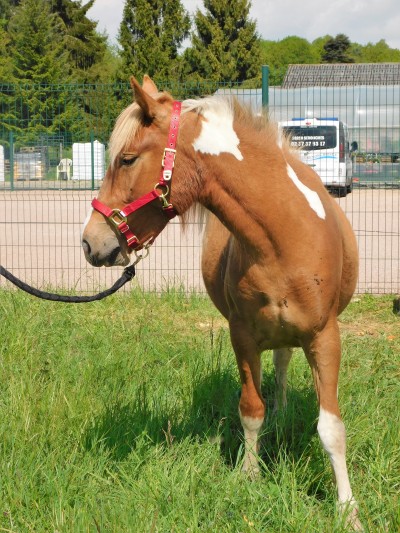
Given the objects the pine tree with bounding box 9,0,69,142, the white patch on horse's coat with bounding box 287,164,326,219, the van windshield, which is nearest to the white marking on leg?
the white patch on horse's coat with bounding box 287,164,326,219

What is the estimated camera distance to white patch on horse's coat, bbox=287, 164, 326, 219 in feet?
11.3

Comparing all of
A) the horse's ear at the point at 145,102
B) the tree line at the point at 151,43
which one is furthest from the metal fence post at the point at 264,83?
the tree line at the point at 151,43

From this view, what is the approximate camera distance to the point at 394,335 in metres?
6.71

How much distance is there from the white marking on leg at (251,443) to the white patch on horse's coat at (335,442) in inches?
15.8

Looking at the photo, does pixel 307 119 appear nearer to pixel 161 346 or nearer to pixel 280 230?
pixel 161 346

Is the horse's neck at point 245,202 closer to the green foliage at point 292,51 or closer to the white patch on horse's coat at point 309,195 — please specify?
the white patch on horse's coat at point 309,195

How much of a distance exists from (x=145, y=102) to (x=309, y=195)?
94 centimetres

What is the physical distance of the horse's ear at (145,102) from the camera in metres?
3.03

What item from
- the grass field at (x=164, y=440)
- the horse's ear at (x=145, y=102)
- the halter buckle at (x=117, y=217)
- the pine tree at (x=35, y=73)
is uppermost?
the pine tree at (x=35, y=73)

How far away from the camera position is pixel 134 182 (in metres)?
3.17

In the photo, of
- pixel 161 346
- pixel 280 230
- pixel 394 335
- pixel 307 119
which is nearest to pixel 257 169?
pixel 280 230

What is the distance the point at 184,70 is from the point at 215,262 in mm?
33657

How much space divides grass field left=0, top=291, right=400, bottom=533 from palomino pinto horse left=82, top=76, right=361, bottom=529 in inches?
10.0

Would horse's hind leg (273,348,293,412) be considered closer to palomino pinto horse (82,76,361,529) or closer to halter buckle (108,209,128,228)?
palomino pinto horse (82,76,361,529)
